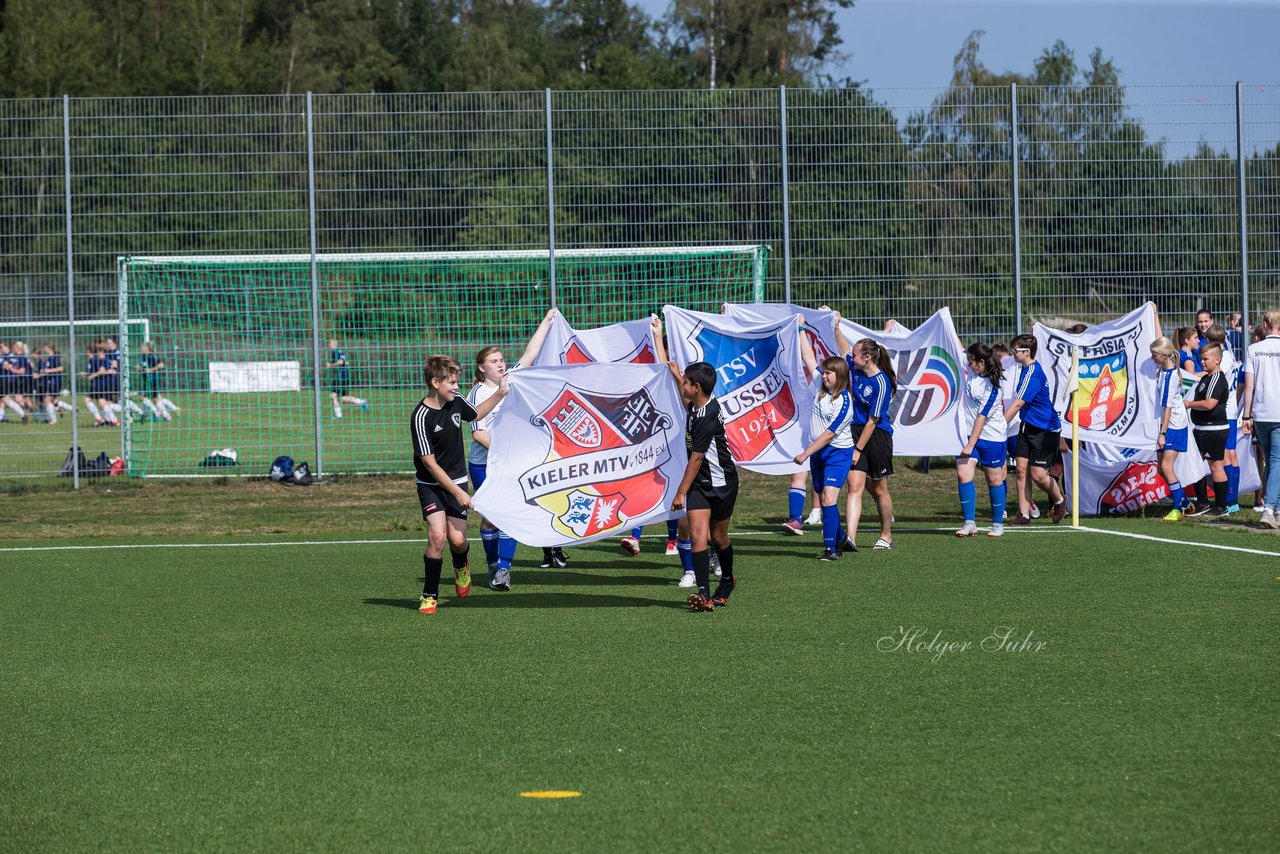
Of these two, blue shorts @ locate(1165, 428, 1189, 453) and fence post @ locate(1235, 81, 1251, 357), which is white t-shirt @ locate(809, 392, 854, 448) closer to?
blue shorts @ locate(1165, 428, 1189, 453)

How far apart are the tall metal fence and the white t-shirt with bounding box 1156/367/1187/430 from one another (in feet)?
15.4

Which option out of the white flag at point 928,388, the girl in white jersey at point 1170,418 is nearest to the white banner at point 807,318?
the white flag at point 928,388

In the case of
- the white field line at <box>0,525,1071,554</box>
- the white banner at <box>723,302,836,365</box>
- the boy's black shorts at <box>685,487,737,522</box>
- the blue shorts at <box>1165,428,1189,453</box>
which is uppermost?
the white banner at <box>723,302,836,365</box>

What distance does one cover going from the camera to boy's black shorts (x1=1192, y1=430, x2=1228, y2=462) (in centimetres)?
1520

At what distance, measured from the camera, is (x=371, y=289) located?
21562 mm

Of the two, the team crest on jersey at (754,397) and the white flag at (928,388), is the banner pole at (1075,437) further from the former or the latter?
the team crest on jersey at (754,397)

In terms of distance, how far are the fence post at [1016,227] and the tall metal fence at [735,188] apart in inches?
1.5

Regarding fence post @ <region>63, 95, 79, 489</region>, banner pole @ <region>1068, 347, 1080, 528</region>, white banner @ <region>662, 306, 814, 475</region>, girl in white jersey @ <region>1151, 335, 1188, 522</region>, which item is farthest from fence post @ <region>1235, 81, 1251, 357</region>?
fence post @ <region>63, 95, 79, 489</region>

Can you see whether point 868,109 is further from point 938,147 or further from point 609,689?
point 609,689

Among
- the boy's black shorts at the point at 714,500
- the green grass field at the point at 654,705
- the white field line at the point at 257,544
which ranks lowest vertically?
the green grass field at the point at 654,705

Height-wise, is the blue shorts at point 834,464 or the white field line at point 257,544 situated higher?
the blue shorts at point 834,464

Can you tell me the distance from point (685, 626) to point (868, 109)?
12167 mm

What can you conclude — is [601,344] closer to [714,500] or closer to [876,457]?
[876,457]

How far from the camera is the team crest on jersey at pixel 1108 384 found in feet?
51.7
